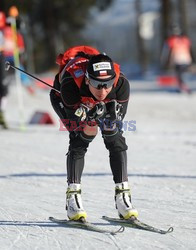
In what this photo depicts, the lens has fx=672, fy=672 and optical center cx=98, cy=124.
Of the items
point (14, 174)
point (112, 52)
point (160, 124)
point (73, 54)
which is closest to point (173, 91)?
point (160, 124)

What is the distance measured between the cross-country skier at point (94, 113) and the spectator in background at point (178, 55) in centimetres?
1566

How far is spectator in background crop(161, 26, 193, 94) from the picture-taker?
20.8m

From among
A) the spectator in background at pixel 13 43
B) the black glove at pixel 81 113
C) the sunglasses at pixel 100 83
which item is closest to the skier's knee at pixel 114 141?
the black glove at pixel 81 113

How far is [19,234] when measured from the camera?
4969 millimetres

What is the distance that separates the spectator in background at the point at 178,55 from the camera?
68.1 feet

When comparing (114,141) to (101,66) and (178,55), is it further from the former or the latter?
(178,55)

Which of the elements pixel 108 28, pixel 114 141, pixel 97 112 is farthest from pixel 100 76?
pixel 108 28

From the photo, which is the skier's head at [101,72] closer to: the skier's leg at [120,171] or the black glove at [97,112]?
the black glove at [97,112]

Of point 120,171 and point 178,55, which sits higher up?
point 178,55

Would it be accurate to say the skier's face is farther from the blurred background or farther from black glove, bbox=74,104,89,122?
the blurred background

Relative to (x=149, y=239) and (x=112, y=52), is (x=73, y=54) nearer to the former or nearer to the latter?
(x=149, y=239)

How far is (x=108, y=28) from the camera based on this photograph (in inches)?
1946

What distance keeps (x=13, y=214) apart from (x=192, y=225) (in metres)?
1.52

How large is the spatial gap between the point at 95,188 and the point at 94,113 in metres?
2.16
